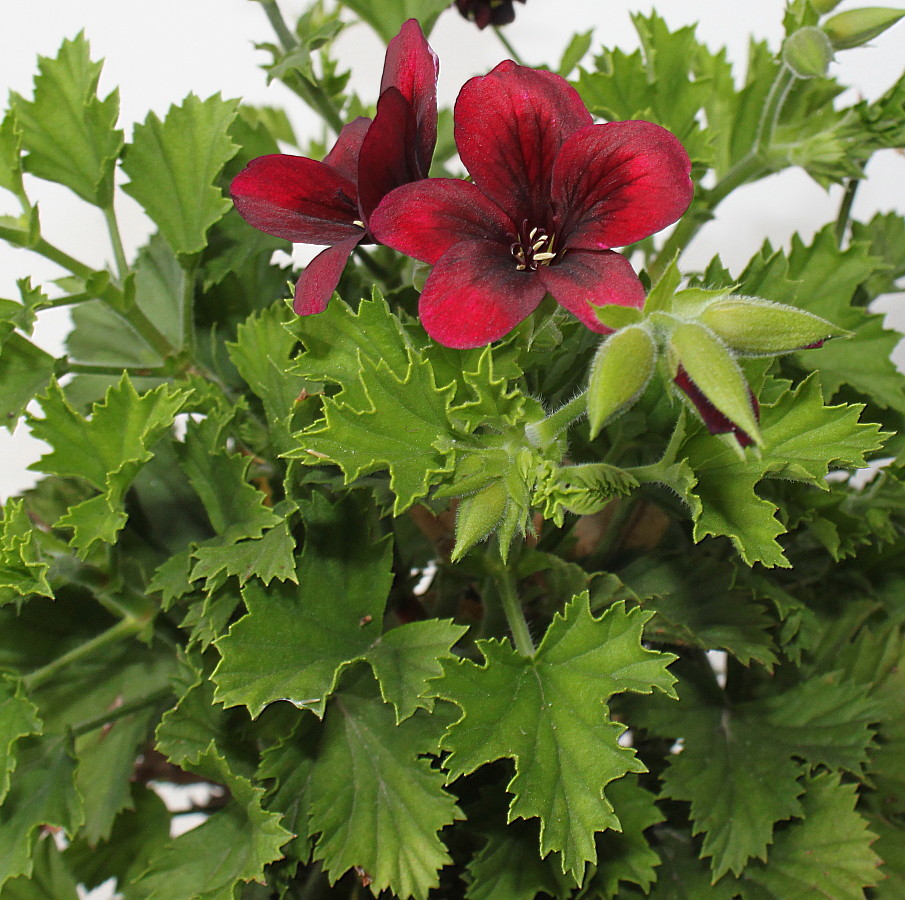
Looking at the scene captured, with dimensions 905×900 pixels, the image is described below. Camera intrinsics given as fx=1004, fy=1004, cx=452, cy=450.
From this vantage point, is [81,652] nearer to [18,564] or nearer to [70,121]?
[18,564]

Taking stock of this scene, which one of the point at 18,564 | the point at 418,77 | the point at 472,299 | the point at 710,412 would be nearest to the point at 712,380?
the point at 710,412

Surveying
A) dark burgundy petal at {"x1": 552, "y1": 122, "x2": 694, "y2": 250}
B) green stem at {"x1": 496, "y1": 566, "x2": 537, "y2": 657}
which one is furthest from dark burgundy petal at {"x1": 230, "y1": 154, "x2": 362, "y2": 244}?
green stem at {"x1": 496, "y1": 566, "x2": 537, "y2": 657}

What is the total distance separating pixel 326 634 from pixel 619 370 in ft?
1.00

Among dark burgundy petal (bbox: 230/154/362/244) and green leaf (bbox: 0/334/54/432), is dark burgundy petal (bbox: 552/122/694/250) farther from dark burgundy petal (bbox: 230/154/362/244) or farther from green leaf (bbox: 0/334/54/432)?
green leaf (bbox: 0/334/54/432)

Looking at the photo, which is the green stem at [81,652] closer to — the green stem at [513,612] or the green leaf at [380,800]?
the green leaf at [380,800]

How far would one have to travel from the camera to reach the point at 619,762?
0.56 meters

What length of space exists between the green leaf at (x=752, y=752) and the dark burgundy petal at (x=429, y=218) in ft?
1.27

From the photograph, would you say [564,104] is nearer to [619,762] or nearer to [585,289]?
[585,289]

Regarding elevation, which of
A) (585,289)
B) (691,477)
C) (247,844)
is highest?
(585,289)

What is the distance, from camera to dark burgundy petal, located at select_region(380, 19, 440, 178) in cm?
53

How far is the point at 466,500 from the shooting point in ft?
1.80

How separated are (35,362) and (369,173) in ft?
1.16

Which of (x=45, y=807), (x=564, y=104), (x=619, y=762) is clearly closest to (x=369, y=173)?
(x=564, y=104)

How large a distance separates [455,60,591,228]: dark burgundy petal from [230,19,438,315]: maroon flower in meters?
0.03
